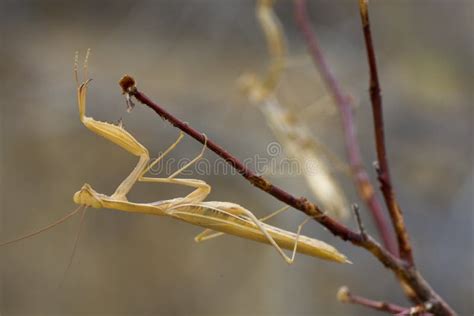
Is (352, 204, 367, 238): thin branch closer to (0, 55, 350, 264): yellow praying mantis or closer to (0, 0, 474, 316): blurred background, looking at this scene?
(0, 55, 350, 264): yellow praying mantis

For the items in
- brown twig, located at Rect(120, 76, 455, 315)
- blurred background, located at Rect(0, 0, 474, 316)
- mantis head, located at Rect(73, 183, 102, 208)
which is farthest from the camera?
blurred background, located at Rect(0, 0, 474, 316)

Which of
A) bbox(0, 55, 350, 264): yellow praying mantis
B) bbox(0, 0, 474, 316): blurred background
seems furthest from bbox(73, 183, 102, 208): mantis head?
bbox(0, 0, 474, 316): blurred background

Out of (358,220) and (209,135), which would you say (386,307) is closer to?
(358,220)

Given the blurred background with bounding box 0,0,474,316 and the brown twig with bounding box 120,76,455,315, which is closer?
the brown twig with bounding box 120,76,455,315

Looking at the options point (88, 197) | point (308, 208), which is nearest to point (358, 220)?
point (308, 208)

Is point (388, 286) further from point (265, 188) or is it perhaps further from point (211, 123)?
point (265, 188)

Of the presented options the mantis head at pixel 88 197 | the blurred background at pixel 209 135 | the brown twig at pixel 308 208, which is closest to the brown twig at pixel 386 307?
the brown twig at pixel 308 208
